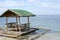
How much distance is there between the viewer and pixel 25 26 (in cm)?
2052

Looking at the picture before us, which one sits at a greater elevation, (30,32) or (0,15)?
(0,15)

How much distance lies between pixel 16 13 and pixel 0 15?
2.05m

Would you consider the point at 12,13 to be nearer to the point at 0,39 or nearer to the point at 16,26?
the point at 16,26

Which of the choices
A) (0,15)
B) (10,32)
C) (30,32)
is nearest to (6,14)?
(0,15)

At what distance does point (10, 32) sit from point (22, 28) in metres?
1.57

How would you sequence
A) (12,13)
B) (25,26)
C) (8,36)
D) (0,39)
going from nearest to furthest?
(0,39) → (8,36) → (12,13) → (25,26)

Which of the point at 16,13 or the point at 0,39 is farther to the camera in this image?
the point at 16,13

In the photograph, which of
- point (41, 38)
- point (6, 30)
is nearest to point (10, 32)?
point (6, 30)

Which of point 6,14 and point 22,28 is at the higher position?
point 6,14

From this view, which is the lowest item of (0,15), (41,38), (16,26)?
(41,38)

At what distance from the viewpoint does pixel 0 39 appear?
1694 cm

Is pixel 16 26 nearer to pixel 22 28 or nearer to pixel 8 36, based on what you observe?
pixel 22 28

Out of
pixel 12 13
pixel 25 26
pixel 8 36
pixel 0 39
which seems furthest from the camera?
pixel 25 26

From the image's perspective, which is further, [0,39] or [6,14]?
[6,14]
